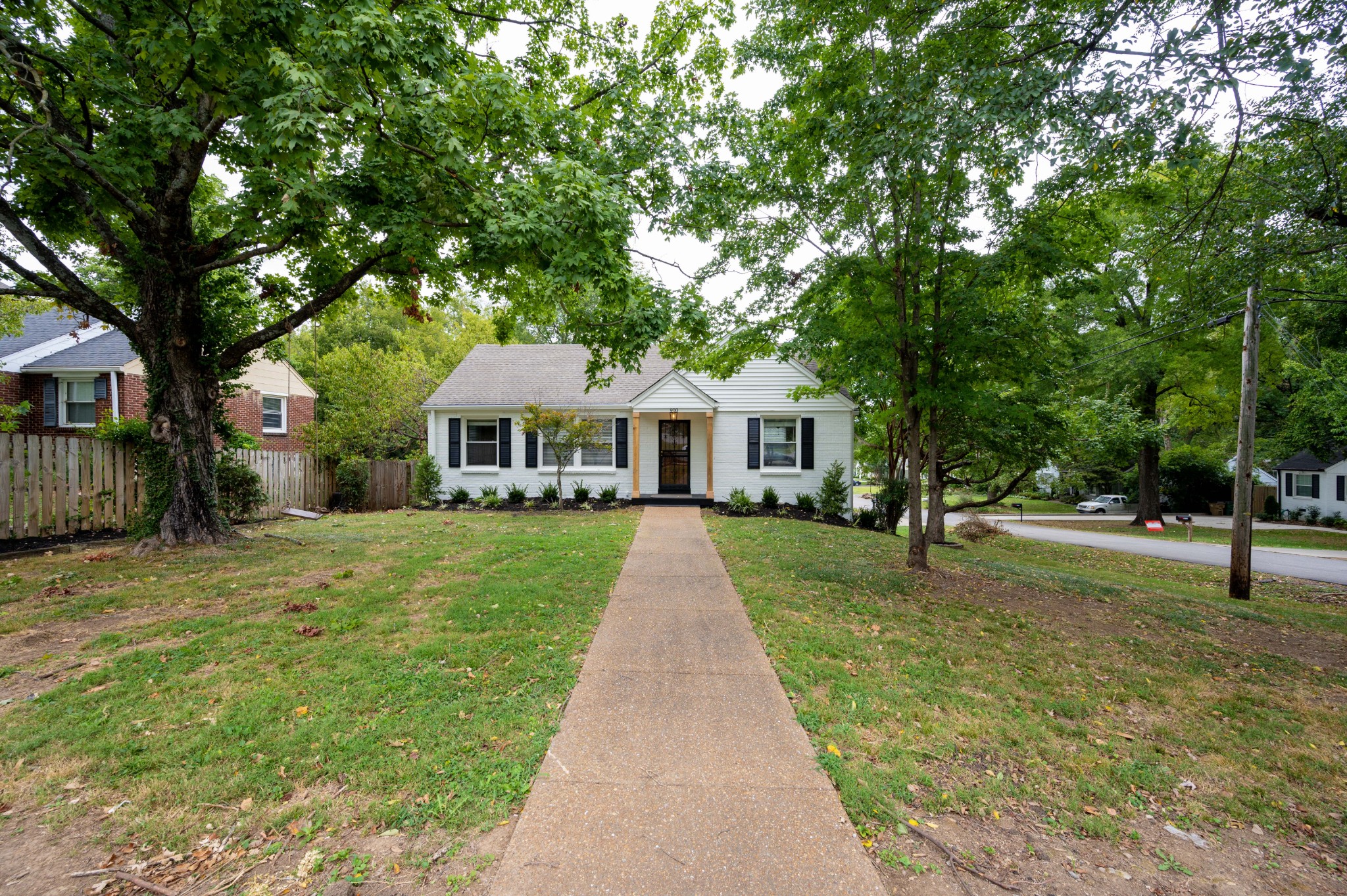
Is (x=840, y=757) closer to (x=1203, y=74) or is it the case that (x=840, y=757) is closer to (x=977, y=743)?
(x=977, y=743)

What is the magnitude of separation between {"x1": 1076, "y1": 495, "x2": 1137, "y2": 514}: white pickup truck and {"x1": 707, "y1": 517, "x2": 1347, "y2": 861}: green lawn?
28671 millimetres

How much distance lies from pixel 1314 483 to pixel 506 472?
38.0 metres

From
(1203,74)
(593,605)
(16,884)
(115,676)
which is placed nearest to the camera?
(16,884)

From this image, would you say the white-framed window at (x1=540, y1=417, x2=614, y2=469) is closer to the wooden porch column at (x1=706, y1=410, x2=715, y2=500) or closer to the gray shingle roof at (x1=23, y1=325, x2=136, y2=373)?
the wooden porch column at (x1=706, y1=410, x2=715, y2=500)

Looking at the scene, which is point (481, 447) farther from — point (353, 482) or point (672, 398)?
point (672, 398)

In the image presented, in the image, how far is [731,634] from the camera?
522 cm

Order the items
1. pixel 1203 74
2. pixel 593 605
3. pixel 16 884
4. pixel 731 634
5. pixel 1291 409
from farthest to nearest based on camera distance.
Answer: pixel 1291 409
pixel 593 605
pixel 731 634
pixel 1203 74
pixel 16 884

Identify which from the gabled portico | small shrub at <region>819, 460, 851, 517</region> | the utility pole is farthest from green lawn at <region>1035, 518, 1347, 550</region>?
the gabled portico

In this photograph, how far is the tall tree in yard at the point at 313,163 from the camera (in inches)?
215

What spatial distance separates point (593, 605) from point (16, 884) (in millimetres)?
4236

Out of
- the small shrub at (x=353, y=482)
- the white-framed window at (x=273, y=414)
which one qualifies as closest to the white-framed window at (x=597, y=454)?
the small shrub at (x=353, y=482)

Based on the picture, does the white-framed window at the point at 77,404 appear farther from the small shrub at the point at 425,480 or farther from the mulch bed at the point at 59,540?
the mulch bed at the point at 59,540

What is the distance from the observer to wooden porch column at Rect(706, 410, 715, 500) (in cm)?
1652

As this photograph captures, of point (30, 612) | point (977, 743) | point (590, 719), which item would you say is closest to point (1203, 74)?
point (977, 743)
